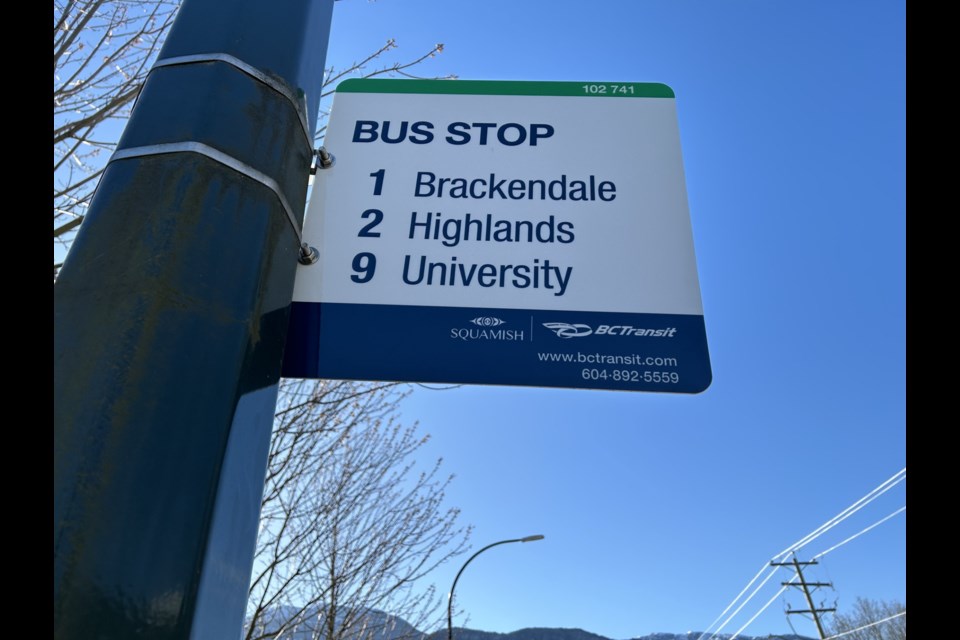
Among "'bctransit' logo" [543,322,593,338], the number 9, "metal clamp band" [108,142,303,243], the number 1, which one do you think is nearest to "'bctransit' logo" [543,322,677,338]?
"'bctransit' logo" [543,322,593,338]

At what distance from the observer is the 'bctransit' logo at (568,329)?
1870 millimetres

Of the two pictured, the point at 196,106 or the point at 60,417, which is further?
the point at 196,106

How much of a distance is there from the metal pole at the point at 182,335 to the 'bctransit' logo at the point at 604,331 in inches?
28.3

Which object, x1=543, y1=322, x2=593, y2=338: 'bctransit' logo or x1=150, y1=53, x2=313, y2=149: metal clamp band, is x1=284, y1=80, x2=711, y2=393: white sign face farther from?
x1=150, y1=53, x2=313, y2=149: metal clamp band

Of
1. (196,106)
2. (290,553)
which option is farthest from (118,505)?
(290,553)

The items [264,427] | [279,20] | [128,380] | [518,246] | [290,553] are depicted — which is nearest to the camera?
[128,380]

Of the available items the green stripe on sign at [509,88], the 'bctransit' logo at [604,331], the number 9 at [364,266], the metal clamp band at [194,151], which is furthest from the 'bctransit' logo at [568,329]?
the green stripe on sign at [509,88]

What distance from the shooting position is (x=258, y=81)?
1705 millimetres

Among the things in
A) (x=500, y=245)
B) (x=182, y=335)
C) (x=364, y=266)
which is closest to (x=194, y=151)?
(x=182, y=335)

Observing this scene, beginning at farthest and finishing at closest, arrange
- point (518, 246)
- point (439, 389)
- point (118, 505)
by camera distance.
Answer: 1. point (439, 389)
2. point (518, 246)
3. point (118, 505)
